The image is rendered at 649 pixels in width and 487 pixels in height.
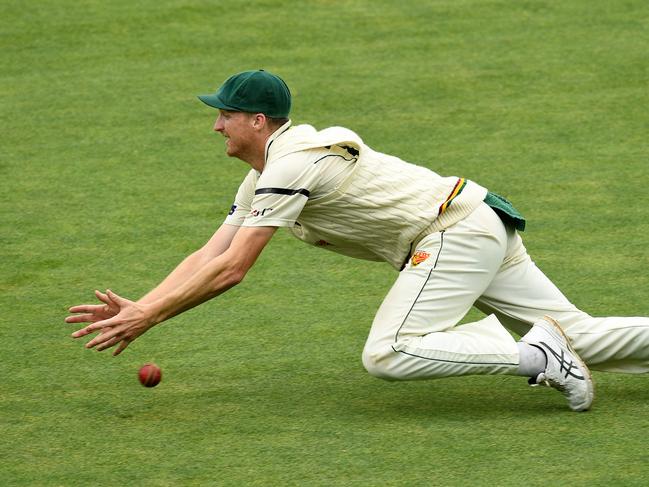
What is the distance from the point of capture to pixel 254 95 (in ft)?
16.6

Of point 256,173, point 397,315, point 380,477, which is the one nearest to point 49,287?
point 256,173

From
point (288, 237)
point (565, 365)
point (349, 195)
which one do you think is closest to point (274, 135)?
point (349, 195)

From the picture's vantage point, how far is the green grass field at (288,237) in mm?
4684

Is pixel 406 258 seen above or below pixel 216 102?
below

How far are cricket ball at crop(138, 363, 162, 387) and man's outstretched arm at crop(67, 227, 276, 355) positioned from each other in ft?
1.24

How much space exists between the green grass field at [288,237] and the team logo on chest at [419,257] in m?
0.57

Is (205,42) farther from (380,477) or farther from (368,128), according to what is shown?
(380,477)

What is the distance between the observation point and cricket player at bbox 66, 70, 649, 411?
493cm

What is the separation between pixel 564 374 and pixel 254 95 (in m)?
1.59

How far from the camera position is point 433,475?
4410mm

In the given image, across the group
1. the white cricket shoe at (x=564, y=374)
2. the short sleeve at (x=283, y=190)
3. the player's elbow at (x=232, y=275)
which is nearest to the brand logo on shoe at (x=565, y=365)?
the white cricket shoe at (x=564, y=374)

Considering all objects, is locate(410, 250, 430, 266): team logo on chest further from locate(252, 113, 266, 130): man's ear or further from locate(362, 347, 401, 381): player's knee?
locate(252, 113, 266, 130): man's ear

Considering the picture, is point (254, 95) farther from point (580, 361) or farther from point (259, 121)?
point (580, 361)

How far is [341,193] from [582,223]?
2.73 meters
